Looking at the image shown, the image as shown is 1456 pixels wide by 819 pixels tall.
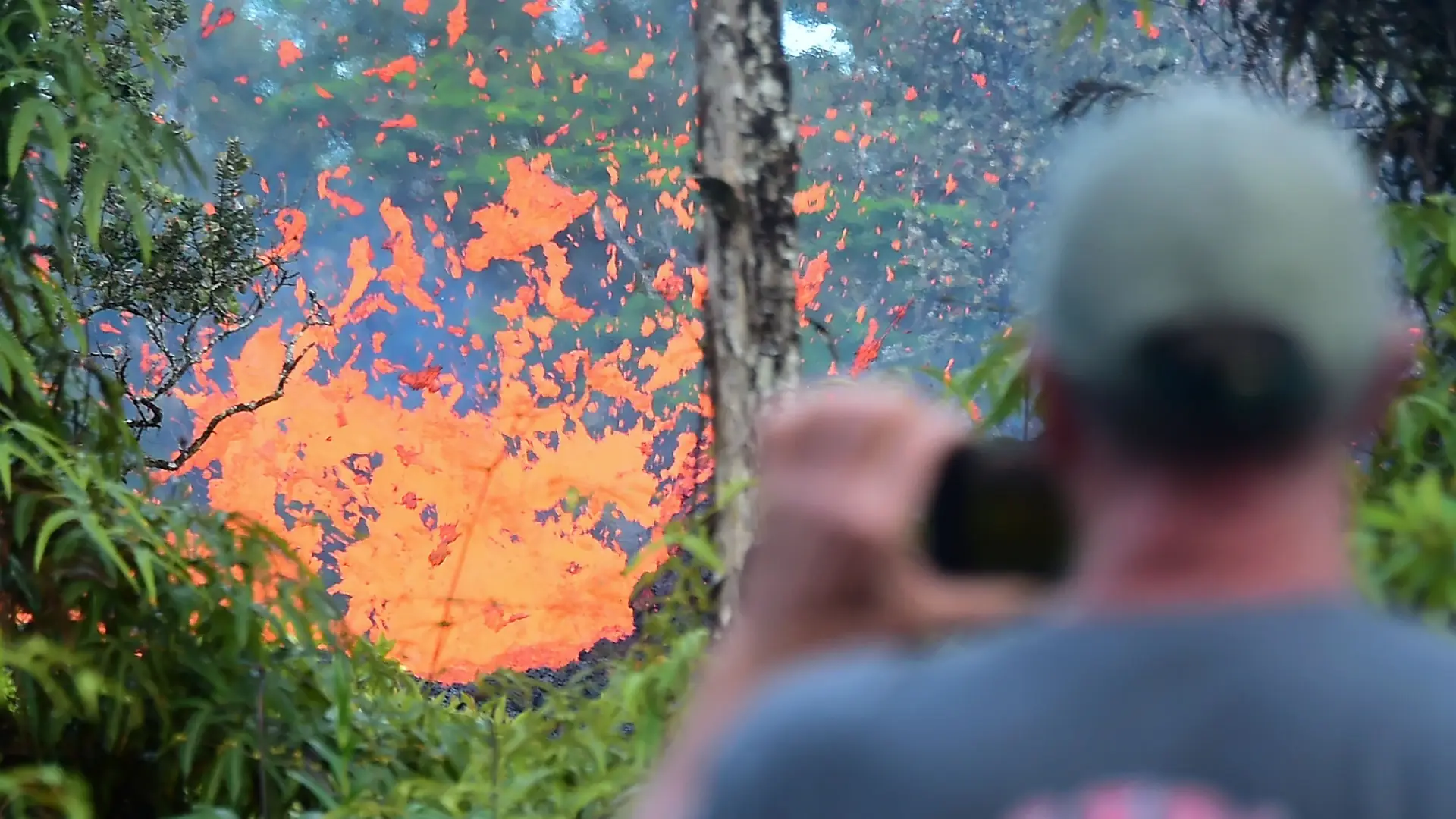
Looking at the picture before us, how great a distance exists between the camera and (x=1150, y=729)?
14.2 inches

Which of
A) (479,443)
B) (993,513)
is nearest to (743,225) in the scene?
(993,513)

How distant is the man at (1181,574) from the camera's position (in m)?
0.36

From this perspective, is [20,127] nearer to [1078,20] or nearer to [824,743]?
[1078,20]

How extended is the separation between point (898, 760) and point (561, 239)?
5400 mm

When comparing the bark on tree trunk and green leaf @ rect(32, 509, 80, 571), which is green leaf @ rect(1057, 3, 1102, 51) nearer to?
the bark on tree trunk

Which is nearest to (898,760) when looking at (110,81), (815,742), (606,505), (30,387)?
(815,742)

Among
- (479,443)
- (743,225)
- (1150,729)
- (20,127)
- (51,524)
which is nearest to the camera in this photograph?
(1150,729)

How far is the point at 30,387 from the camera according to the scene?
143 centimetres

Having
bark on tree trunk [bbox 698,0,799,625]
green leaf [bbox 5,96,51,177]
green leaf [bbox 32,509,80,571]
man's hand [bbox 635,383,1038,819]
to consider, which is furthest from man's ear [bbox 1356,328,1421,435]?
green leaf [bbox 5,96,51,177]

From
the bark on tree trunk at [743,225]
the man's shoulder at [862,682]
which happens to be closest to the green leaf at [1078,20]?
the bark on tree trunk at [743,225]

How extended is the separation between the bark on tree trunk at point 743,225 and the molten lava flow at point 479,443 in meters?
3.90

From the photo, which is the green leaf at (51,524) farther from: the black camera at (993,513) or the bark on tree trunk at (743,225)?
the black camera at (993,513)

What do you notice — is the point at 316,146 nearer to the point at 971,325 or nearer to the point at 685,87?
the point at 685,87

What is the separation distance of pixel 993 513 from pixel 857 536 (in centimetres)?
5
